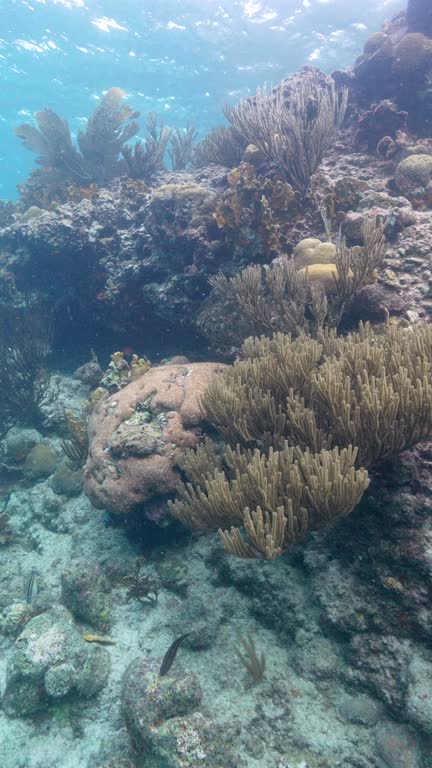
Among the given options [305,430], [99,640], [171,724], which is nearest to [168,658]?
[171,724]

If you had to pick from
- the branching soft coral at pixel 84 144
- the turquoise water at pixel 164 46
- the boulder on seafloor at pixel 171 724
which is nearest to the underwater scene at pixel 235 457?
the boulder on seafloor at pixel 171 724

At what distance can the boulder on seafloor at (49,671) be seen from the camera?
367cm

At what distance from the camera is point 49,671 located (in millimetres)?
3721

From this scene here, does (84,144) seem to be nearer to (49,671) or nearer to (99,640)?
(99,640)

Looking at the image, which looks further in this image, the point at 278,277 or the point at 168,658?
the point at 278,277

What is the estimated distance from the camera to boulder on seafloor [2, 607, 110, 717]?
3.67 m

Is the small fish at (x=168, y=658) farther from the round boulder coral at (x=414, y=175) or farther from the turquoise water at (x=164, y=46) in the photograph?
the turquoise water at (x=164, y=46)

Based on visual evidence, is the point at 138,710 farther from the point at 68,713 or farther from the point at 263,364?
the point at 263,364

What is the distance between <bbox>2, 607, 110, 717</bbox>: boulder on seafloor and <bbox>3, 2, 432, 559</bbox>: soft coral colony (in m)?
1.48

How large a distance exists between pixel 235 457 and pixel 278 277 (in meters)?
2.52

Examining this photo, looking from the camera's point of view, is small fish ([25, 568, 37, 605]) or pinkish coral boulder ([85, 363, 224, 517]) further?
small fish ([25, 568, 37, 605])

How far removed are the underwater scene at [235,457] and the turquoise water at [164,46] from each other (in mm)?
18528

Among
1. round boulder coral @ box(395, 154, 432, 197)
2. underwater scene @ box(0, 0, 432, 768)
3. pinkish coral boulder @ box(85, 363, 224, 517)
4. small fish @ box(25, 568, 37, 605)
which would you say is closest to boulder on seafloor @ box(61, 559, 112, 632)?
underwater scene @ box(0, 0, 432, 768)

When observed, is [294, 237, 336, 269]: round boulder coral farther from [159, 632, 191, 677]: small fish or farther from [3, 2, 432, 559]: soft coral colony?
[159, 632, 191, 677]: small fish
